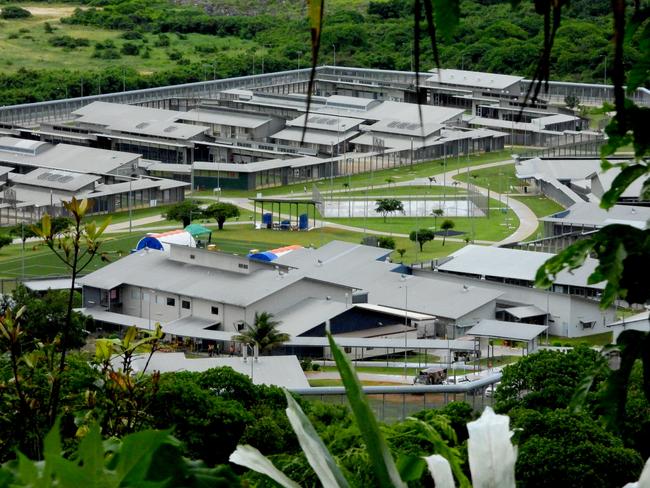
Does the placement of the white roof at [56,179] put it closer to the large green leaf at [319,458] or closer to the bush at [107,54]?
the bush at [107,54]

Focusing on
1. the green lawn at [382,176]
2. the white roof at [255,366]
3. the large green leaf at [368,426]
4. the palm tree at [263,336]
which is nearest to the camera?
the large green leaf at [368,426]

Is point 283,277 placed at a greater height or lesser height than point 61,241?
lesser

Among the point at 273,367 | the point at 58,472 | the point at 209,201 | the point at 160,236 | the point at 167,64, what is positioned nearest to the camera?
the point at 58,472

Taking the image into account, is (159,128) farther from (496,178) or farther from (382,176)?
(496,178)

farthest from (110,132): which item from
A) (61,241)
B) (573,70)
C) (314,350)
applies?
(61,241)

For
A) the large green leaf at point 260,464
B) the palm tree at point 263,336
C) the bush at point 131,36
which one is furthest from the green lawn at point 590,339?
the bush at point 131,36

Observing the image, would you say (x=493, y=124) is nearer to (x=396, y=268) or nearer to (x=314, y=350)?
(x=396, y=268)

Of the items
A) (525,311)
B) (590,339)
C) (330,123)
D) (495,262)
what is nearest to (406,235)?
(495,262)

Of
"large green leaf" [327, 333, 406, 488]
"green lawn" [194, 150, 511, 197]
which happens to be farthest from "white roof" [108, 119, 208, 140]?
"large green leaf" [327, 333, 406, 488]
